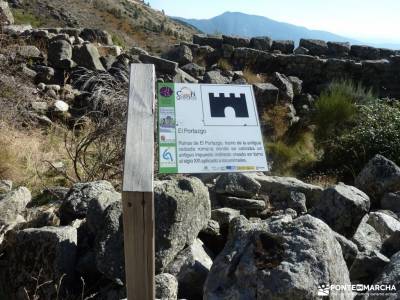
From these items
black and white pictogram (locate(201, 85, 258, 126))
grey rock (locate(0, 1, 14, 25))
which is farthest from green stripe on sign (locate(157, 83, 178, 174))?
grey rock (locate(0, 1, 14, 25))

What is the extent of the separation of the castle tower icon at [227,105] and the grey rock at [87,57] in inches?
254

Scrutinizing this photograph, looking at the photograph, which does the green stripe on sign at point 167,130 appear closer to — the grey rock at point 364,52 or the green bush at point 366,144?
the green bush at point 366,144

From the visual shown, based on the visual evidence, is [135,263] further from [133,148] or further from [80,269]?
[80,269]

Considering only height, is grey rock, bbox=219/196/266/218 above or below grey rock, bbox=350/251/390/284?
below

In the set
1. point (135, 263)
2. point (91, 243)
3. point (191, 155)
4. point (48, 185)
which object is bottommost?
point (48, 185)

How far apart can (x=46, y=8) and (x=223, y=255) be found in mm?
23688

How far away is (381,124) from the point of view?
763 centimetres

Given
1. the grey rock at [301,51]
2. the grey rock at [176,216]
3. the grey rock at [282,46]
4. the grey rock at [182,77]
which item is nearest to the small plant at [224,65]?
the grey rock at [182,77]

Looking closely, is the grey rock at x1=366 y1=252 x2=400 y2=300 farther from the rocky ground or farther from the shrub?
the shrub

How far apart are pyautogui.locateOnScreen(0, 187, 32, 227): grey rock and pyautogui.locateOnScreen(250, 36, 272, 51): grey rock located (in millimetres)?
9115

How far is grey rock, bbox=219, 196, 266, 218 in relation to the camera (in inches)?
197

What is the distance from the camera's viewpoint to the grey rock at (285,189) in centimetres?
557

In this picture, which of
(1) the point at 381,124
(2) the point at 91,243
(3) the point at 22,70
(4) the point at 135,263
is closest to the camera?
(4) the point at 135,263

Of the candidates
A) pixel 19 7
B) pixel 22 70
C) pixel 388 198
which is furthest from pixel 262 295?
pixel 19 7
